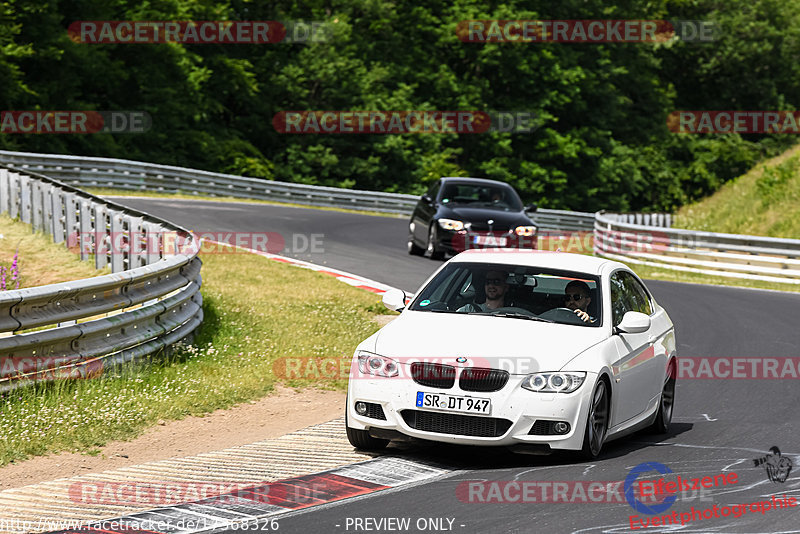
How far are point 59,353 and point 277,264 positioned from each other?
1214 cm

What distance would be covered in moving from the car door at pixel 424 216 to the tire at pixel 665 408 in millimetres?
13669

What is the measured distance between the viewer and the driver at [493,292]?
9.05m

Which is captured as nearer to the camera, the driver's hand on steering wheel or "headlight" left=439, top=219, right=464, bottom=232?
the driver's hand on steering wheel

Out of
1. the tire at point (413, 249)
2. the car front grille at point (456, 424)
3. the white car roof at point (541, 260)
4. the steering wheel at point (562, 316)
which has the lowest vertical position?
the tire at point (413, 249)

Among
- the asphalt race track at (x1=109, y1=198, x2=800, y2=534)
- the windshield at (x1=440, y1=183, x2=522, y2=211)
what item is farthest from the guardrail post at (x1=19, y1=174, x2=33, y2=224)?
the asphalt race track at (x1=109, y1=198, x2=800, y2=534)

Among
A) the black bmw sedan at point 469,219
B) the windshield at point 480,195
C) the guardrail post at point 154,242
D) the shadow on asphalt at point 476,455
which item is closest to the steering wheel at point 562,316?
the shadow on asphalt at point 476,455

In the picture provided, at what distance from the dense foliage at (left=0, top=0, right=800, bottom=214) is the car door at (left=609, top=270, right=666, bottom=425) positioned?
1453 inches

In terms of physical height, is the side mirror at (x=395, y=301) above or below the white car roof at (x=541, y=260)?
below

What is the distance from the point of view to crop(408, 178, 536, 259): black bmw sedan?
22.5 m

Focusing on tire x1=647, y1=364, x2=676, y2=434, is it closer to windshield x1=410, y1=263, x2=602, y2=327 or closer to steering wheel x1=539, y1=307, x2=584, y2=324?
windshield x1=410, y1=263, x2=602, y2=327

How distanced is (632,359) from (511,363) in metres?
1.42

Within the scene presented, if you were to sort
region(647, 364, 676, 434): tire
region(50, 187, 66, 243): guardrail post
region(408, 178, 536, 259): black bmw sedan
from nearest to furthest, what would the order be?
1. region(647, 364, 676, 434): tire
2. region(50, 187, 66, 243): guardrail post
3. region(408, 178, 536, 259): black bmw sedan

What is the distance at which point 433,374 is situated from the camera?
7934mm

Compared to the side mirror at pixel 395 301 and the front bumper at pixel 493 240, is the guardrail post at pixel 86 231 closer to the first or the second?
the front bumper at pixel 493 240
